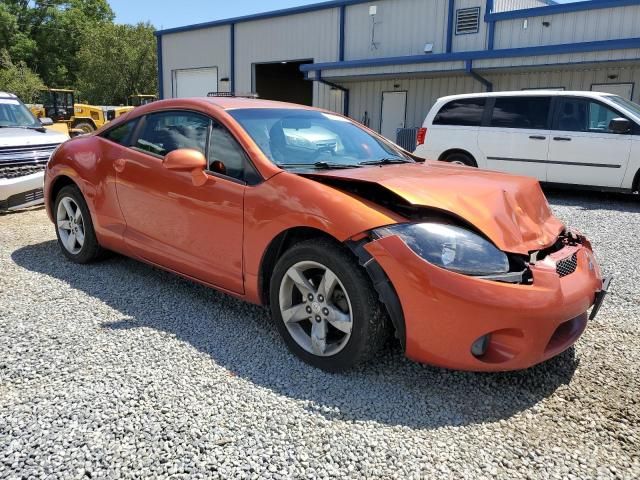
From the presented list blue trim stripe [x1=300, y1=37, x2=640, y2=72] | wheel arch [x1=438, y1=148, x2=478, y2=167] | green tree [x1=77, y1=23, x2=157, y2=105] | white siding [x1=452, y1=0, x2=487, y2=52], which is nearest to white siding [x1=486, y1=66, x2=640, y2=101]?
blue trim stripe [x1=300, y1=37, x2=640, y2=72]

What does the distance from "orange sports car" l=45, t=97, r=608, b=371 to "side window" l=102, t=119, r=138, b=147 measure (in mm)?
56

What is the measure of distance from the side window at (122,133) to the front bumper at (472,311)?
2.51 meters

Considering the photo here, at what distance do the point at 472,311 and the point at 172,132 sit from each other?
2.51m

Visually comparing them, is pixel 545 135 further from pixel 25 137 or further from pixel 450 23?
pixel 450 23

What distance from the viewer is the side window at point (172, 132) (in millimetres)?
3576

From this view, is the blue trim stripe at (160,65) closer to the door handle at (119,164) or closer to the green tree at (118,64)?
the door handle at (119,164)

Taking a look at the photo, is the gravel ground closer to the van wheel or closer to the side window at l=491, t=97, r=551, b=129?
the side window at l=491, t=97, r=551, b=129

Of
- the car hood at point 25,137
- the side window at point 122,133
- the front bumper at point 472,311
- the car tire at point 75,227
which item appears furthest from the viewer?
the car hood at point 25,137

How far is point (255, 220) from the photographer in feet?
10.0

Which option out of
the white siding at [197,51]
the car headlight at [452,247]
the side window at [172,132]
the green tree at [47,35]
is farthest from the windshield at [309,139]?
the green tree at [47,35]

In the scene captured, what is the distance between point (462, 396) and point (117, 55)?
166 ft

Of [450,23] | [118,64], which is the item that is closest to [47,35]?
[118,64]

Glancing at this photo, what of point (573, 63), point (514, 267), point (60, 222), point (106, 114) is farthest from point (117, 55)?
point (514, 267)

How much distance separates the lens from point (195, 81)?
24.0 metres
